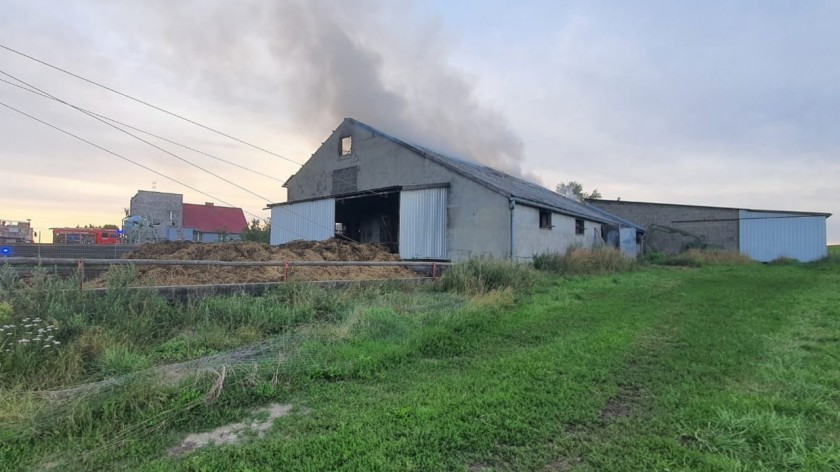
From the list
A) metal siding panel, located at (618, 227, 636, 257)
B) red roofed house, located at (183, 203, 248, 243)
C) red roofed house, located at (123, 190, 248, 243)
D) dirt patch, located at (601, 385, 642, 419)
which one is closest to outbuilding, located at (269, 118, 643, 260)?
metal siding panel, located at (618, 227, 636, 257)

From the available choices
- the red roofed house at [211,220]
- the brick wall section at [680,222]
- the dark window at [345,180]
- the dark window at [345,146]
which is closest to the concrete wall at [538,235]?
the dark window at [345,180]

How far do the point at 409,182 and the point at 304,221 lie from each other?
6.39 meters

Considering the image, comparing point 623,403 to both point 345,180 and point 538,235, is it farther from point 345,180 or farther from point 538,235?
point 345,180

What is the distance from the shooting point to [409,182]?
17547mm

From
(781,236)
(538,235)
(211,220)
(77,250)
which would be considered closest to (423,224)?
(538,235)

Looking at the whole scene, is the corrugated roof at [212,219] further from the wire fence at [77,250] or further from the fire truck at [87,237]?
the wire fence at [77,250]

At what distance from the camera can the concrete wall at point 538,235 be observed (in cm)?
1495

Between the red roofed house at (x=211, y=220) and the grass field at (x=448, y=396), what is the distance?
44494 millimetres

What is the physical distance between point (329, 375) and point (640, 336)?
14.3ft

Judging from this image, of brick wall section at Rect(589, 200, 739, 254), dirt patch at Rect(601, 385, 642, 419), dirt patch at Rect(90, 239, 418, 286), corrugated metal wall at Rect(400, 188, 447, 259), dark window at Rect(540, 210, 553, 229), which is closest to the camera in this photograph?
dirt patch at Rect(601, 385, 642, 419)

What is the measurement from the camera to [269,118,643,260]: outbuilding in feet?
49.6

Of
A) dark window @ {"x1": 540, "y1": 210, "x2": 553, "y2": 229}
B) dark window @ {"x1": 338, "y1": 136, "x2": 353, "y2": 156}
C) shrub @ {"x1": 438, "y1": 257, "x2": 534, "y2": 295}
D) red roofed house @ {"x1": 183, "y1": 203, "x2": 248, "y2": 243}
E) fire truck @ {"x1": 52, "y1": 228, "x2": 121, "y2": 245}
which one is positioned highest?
dark window @ {"x1": 338, "y1": 136, "x2": 353, "y2": 156}

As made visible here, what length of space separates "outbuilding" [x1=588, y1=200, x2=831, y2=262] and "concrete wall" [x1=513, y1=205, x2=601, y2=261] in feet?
40.4

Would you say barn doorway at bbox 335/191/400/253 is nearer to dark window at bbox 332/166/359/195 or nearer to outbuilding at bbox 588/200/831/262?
dark window at bbox 332/166/359/195
